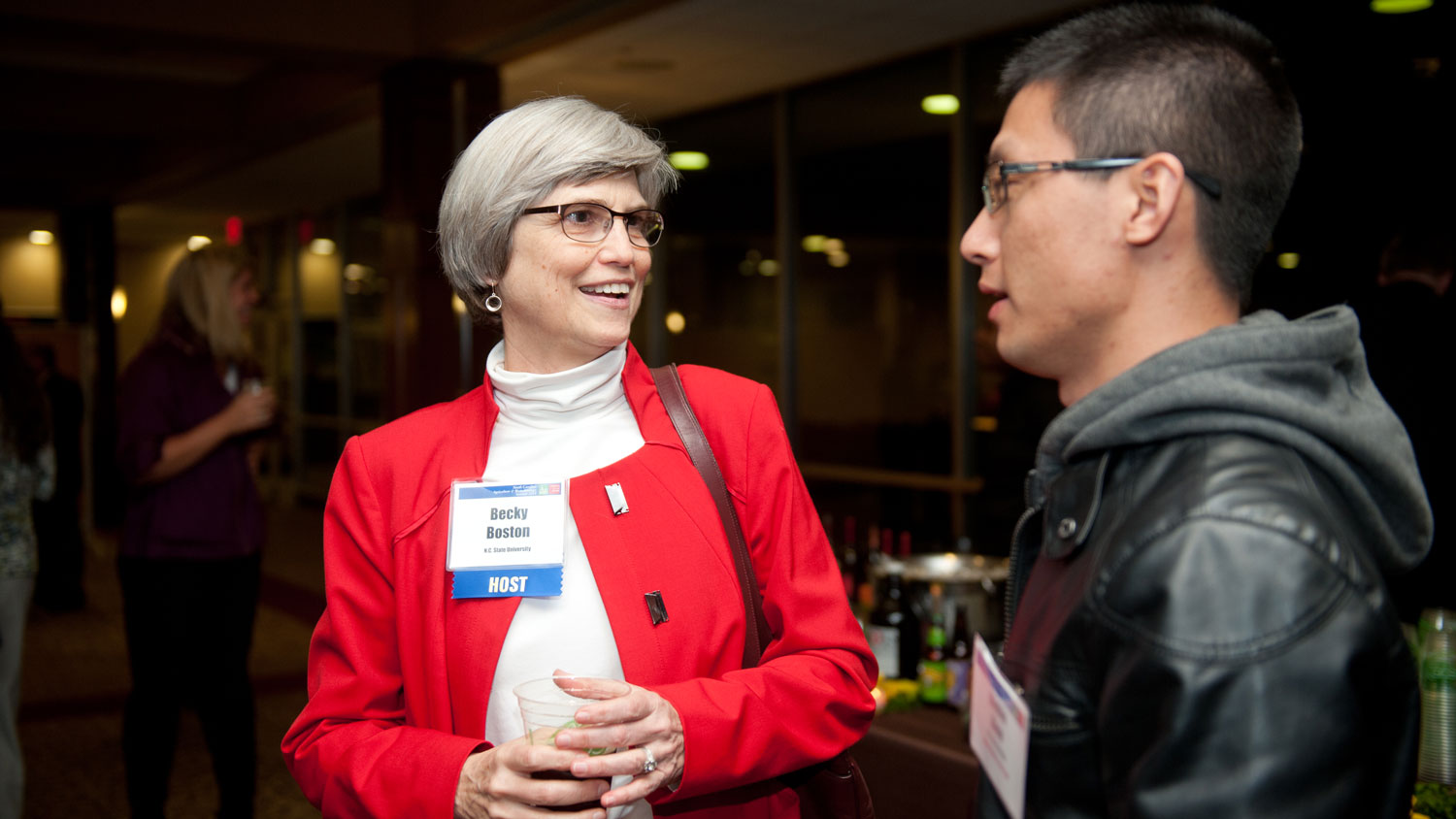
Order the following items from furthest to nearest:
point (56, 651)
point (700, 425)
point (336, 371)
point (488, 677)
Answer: point (336, 371) → point (56, 651) → point (700, 425) → point (488, 677)

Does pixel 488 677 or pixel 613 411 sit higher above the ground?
pixel 613 411

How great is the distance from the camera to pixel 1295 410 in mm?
752

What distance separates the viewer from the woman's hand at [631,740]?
3.53 ft

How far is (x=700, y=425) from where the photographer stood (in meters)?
1.43

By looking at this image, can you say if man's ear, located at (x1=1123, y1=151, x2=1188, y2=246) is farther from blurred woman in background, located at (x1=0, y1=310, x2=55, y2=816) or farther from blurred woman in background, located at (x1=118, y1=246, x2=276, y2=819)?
blurred woman in background, located at (x1=0, y1=310, x2=55, y2=816)

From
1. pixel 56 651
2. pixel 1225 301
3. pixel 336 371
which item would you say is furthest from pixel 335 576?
pixel 336 371

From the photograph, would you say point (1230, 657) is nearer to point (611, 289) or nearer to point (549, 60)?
point (611, 289)

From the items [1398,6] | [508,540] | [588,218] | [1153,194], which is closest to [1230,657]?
[1153,194]

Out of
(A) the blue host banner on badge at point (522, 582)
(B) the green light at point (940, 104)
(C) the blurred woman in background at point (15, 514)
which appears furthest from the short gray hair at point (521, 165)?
(B) the green light at point (940, 104)

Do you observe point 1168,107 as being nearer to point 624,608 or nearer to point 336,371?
point 624,608

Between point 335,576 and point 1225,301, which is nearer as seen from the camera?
point 1225,301

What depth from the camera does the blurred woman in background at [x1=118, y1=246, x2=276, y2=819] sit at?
115 inches

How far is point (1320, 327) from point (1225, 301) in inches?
3.6

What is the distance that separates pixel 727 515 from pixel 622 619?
0.18 m
